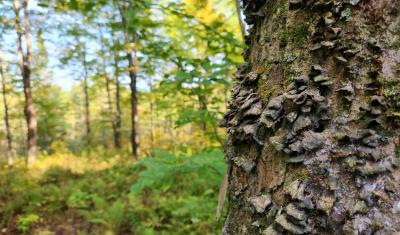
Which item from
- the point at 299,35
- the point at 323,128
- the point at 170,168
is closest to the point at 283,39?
the point at 299,35

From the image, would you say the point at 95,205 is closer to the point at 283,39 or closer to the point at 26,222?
the point at 26,222

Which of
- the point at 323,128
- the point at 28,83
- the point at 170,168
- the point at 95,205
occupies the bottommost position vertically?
the point at 95,205

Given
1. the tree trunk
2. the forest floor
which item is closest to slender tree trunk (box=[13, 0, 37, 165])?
the forest floor

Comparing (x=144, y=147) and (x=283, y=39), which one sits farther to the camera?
(x=144, y=147)

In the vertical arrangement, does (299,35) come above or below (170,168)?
above

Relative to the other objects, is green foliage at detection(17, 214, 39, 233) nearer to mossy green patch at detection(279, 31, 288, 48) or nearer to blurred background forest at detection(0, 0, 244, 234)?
blurred background forest at detection(0, 0, 244, 234)

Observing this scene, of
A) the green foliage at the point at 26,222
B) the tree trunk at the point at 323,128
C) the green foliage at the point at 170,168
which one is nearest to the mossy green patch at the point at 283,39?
the tree trunk at the point at 323,128
